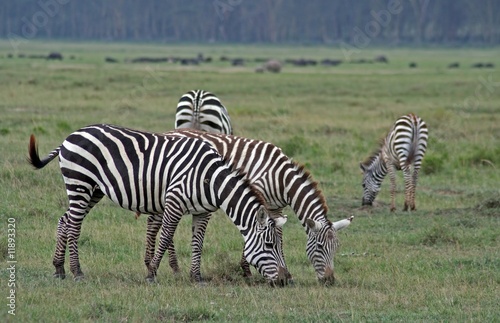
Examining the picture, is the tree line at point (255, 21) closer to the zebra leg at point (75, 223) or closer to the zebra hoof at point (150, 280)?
the zebra leg at point (75, 223)

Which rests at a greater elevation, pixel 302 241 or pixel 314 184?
pixel 314 184

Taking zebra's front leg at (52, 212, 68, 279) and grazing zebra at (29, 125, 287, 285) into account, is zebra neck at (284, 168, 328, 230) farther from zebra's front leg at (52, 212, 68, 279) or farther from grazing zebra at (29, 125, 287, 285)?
zebra's front leg at (52, 212, 68, 279)

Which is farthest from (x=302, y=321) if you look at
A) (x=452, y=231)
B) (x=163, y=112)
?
(x=163, y=112)

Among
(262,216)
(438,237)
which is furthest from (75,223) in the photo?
(438,237)

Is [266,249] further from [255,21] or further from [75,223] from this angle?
[255,21]

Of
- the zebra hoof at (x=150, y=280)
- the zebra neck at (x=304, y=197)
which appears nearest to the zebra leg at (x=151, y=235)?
the zebra hoof at (x=150, y=280)

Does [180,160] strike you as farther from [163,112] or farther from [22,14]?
[22,14]

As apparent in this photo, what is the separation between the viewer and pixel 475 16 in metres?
116

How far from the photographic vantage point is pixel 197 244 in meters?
8.44

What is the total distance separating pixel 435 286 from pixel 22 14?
11891 centimetres

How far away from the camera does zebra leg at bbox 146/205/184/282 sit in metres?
8.09

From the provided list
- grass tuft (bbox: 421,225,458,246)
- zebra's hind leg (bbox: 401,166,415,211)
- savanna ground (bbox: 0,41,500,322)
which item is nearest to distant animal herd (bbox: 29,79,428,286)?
savanna ground (bbox: 0,41,500,322)

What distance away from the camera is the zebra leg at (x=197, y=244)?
8391 millimetres

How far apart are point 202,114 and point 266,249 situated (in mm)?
6074
